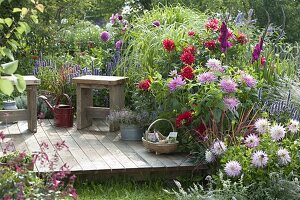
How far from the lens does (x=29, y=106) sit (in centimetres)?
594

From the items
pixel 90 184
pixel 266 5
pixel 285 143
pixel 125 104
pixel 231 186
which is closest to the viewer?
pixel 231 186

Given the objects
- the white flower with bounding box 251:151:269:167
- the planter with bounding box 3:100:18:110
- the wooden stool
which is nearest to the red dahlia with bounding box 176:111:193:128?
the white flower with bounding box 251:151:269:167

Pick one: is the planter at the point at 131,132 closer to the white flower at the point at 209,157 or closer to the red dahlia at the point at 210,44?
the red dahlia at the point at 210,44

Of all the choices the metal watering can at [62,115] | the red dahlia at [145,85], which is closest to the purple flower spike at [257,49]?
the red dahlia at [145,85]

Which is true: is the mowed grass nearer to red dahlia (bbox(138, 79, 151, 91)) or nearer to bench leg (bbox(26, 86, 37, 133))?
red dahlia (bbox(138, 79, 151, 91))

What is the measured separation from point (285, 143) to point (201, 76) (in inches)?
39.9

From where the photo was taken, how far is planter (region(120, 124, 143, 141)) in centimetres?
573

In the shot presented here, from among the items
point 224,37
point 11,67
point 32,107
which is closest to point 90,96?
point 32,107

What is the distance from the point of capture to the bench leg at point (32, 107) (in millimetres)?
5871

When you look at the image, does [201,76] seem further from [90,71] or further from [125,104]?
[90,71]

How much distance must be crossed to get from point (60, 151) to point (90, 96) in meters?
1.33

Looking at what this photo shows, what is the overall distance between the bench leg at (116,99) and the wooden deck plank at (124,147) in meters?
0.10

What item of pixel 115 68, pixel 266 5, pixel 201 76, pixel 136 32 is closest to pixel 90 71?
pixel 115 68

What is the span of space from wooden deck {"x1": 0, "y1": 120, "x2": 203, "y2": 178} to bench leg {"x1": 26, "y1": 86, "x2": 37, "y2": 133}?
8 cm
